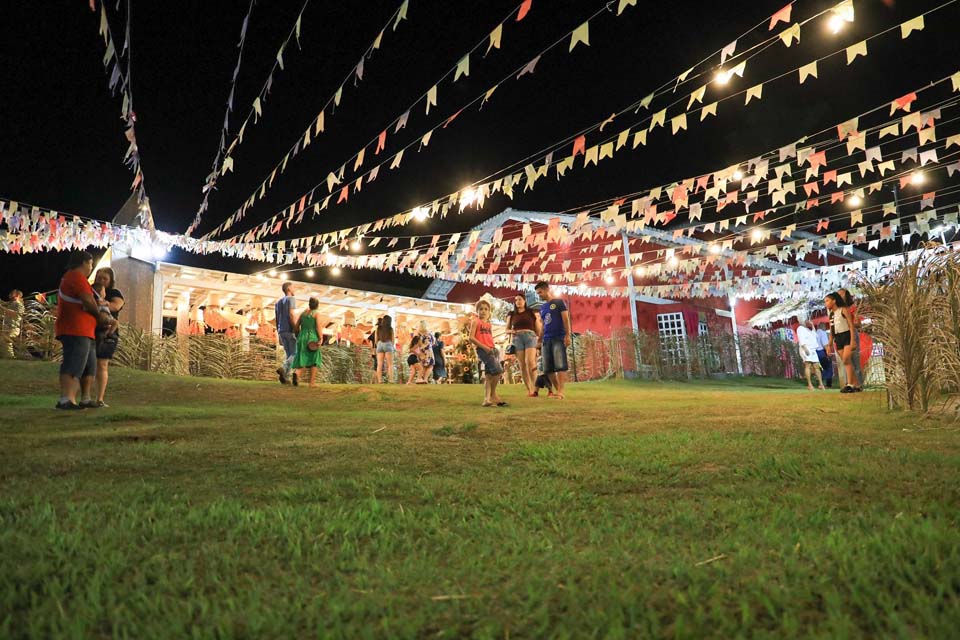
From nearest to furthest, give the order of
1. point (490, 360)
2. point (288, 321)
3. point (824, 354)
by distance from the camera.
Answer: point (490, 360) < point (288, 321) < point (824, 354)

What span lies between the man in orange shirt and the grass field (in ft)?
6.73

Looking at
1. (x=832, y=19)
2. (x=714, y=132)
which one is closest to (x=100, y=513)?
(x=832, y=19)

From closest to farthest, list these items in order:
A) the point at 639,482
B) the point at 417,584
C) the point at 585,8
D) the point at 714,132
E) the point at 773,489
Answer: the point at 417,584, the point at 773,489, the point at 639,482, the point at 585,8, the point at 714,132

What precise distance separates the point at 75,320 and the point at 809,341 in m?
13.0

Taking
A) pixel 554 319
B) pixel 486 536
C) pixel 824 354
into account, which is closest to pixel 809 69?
pixel 554 319

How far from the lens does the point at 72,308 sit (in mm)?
6031

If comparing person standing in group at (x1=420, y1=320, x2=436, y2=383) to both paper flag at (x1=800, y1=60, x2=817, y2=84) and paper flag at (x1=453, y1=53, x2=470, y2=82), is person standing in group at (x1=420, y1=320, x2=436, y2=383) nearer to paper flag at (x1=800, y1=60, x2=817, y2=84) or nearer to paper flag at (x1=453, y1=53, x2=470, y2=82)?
paper flag at (x1=453, y1=53, x2=470, y2=82)

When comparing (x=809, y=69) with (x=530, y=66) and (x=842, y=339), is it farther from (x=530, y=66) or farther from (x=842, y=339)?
(x=842, y=339)

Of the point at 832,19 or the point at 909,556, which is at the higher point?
the point at 832,19

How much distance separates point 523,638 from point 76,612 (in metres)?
1.15

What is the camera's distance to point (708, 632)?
142cm

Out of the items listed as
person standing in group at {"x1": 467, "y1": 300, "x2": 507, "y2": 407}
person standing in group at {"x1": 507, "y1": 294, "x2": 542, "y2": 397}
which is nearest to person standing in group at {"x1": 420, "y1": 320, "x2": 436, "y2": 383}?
person standing in group at {"x1": 507, "y1": 294, "x2": 542, "y2": 397}

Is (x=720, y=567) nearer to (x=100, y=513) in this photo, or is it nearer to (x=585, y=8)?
(x=100, y=513)

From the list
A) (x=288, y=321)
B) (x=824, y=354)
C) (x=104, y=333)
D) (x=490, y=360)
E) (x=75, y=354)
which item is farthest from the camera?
(x=824, y=354)
